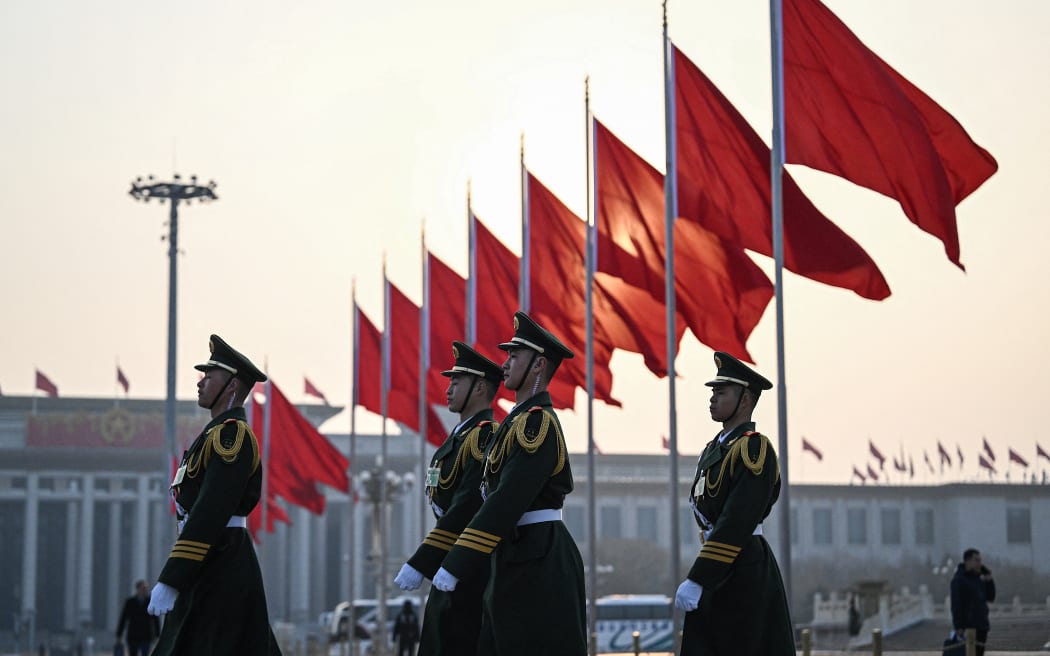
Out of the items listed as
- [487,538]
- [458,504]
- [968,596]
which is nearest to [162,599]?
[458,504]

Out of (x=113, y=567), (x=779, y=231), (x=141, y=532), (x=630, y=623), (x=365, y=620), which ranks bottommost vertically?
(x=365, y=620)

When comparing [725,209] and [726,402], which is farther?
[725,209]

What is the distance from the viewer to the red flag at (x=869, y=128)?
1370 centimetres

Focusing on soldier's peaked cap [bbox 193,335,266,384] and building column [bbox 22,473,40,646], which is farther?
building column [bbox 22,473,40,646]

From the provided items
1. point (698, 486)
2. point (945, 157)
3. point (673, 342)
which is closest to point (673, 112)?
point (673, 342)

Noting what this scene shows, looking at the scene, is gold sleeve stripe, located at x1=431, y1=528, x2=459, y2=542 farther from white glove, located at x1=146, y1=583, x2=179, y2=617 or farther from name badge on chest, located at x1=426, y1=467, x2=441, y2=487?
white glove, located at x1=146, y1=583, x2=179, y2=617

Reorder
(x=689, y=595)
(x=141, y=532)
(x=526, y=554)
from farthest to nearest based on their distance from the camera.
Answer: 1. (x=141, y=532)
2. (x=689, y=595)
3. (x=526, y=554)

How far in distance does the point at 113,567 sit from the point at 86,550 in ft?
6.23

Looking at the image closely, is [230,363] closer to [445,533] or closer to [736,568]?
[445,533]

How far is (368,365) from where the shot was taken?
30.3 metres

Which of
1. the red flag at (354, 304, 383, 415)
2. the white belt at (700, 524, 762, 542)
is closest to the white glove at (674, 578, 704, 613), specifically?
the white belt at (700, 524, 762, 542)

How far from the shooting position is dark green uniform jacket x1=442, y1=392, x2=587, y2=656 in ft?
26.8

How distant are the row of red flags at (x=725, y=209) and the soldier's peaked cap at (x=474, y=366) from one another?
5003mm

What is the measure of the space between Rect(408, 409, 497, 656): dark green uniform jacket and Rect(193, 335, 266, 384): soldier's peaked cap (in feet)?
3.69
